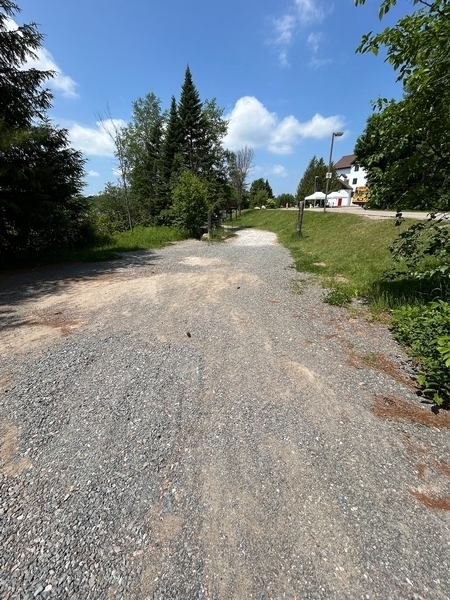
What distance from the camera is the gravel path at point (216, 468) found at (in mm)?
1368

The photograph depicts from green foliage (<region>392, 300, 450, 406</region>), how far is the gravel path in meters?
0.22

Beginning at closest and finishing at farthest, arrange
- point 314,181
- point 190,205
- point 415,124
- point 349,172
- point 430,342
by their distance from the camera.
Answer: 1. point 430,342
2. point 415,124
3. point 190,205
4. point 314,181
5. point 349,172

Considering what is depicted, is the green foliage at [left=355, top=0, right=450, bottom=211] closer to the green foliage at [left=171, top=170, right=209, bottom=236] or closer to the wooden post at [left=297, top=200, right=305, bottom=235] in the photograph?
the wooden post at [left=297, top=200, right=305, bottom=235]

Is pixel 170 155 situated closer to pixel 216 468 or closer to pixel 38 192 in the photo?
pixel 38 192

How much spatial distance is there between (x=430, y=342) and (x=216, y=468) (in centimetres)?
273

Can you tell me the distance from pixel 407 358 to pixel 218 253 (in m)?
8.27

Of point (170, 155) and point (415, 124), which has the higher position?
point (170, 155)

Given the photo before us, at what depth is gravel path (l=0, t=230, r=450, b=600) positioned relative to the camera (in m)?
1.37

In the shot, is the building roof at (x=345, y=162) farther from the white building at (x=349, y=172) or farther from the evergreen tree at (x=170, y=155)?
the evergreen tree at (x=170, y=155)

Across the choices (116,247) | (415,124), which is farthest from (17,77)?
(415,124)

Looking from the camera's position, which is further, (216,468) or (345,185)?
(345,185)

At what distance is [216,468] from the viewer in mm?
1941

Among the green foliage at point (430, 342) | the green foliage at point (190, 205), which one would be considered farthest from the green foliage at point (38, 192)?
the green foliage at point (430, 342)

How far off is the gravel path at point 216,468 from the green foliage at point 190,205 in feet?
40.8
